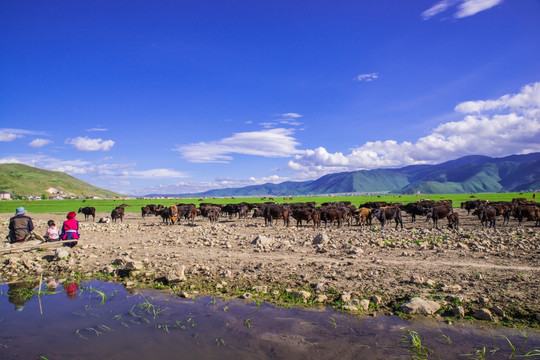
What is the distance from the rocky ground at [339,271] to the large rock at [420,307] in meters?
0.02

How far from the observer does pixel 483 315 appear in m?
6.11

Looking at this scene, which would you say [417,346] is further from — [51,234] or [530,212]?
[530,212]

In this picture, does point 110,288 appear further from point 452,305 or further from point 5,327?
point 452,305

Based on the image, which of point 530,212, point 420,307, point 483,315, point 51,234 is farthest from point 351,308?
point 530,212

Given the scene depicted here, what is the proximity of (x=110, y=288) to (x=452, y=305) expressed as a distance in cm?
877

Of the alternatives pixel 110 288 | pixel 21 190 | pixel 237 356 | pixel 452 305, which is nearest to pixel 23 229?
pixel 110 288

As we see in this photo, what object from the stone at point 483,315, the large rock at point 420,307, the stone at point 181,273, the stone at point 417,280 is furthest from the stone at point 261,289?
the stone at point 483,315

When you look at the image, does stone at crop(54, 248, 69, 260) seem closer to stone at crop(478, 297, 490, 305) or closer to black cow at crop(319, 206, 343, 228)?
stone at crop(478, 297, 490, 305)

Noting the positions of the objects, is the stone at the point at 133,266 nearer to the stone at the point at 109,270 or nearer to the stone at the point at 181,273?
the stone at the point at 109,270

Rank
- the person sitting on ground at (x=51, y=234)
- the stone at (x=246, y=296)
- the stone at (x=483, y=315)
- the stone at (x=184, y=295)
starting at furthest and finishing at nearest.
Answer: the person sitting on ground at (x=51, y=234) < the stone at (x=184, y=295) < the stone at (x=246, y=296) < the stone at (x=483, y=315)

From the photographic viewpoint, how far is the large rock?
21.2 feet

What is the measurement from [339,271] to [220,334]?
4.26 meters

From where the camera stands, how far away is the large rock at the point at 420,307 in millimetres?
6453

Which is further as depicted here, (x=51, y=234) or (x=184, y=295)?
(x=51, y=234)
